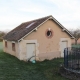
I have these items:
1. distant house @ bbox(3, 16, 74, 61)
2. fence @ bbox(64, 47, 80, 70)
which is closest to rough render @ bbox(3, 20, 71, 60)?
distant house @ bbox(3, 16, 74, 61)

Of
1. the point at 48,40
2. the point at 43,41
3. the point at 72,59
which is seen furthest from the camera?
the point at 48,40

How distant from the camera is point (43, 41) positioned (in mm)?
22891

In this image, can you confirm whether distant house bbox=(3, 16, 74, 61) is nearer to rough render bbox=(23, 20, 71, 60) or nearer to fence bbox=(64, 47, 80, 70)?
rough render bbox=(23, 20, 71, 60)

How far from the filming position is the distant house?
21.8m

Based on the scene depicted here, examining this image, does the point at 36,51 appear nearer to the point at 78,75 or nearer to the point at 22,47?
the point at 22,47

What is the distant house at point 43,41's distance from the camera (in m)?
21.8

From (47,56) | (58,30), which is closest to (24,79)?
(47,56)

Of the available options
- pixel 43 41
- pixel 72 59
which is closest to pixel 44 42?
pixel 43 41

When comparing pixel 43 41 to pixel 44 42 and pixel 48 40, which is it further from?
pixel 48 40

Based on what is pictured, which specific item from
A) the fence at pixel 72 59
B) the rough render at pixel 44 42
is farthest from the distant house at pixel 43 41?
the fence at pixel 72 59

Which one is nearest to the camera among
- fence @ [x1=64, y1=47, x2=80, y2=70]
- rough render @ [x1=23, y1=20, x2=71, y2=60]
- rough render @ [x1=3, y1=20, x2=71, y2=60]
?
fence @ [x1=64, y1=47, x2=80, y2=70]

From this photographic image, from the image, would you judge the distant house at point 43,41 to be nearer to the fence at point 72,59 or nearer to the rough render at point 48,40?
the rough render at point 48,40

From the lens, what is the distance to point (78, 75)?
12.1 metres

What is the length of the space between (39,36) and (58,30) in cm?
302
